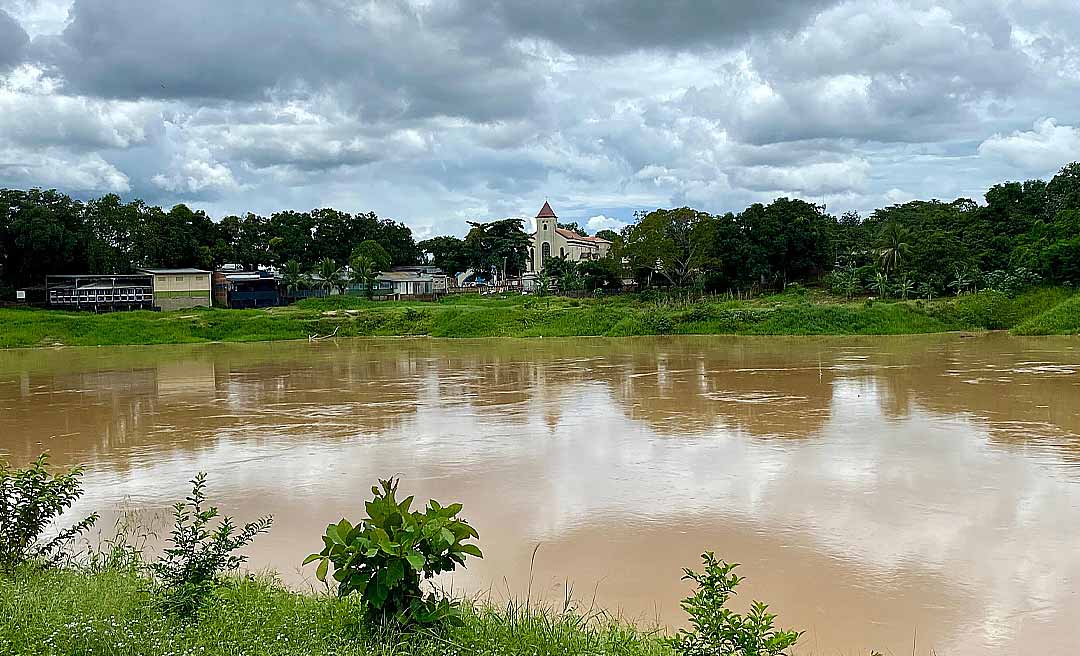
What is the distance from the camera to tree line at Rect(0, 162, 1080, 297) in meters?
48.3

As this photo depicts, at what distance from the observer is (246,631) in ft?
16.8

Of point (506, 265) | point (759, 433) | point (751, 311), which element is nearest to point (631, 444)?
point (759, 433)

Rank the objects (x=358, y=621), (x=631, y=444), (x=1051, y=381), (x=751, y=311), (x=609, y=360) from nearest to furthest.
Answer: (x=358, y=621) → (x=631, y=444) → (x=1051, y=381) → (x=609, y=360) → (x=751, y=311)

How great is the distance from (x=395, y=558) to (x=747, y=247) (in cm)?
5201

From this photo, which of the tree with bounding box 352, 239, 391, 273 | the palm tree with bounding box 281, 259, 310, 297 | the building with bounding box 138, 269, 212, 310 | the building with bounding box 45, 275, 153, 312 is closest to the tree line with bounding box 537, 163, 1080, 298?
the tree with bounding box 352, 239, 391, 273

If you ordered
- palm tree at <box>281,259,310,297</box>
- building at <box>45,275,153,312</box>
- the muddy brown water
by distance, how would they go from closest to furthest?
the muddy brown water < building at <box>45,275,153,312</box> < palm tree at <box>281,259,310,297</box>

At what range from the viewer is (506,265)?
7288 centimetres

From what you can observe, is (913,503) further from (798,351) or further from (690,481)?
(798,351)

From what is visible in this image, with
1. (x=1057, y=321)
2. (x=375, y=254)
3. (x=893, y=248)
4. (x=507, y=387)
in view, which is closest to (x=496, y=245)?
(x=375, y=254)

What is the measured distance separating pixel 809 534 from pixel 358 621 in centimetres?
578

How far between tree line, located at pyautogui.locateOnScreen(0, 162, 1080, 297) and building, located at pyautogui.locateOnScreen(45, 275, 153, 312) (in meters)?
1.85

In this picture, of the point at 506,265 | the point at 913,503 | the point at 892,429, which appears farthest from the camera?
the point at 506,265

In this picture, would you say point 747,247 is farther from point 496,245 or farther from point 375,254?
point 375,254

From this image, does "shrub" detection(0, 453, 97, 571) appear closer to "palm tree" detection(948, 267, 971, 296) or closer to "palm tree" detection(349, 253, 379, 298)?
"palm tree" detection(948, 267, 971, 296)
